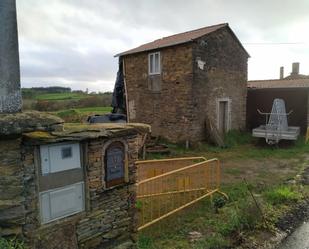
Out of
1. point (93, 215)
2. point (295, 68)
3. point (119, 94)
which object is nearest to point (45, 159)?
point (93, 215)

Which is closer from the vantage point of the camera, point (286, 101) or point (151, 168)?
point (151, 168)

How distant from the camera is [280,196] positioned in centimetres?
654

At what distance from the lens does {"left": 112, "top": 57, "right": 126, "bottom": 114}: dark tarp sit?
16.1 metres

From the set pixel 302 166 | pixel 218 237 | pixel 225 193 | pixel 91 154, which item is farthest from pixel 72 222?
pixel 302 166

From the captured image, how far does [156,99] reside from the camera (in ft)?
46.4

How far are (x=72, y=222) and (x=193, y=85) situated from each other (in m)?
9.80

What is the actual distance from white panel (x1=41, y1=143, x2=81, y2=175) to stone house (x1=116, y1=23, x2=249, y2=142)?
31.2ft

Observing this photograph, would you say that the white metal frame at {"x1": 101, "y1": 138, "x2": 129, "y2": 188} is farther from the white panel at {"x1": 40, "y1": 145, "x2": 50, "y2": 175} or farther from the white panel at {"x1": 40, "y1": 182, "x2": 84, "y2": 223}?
the white panel at {"x1": 40, "y1": 145, "x2": 50, "y2": 175}

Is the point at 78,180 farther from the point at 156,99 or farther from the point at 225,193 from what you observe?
the point at 156,99

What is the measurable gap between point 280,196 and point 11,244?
221 inches

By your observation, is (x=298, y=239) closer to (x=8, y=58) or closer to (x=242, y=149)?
(x=8, y=58)

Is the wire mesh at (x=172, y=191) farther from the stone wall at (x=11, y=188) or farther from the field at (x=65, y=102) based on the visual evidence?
the field at (x=65, y=102)

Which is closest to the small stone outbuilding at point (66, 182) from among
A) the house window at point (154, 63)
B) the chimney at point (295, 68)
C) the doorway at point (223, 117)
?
the house window at point (154, 63)

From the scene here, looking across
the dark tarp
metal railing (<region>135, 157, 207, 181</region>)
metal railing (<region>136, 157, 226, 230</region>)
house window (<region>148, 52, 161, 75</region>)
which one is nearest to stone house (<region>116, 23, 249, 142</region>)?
house window (<region>148, 52, 161, 75</region>)
